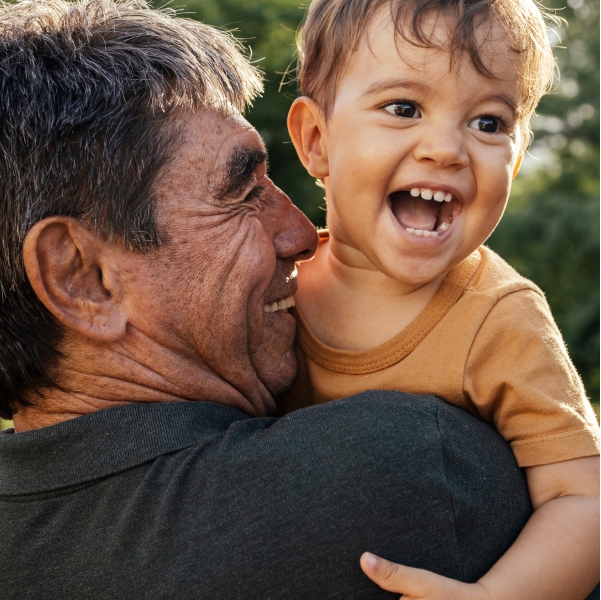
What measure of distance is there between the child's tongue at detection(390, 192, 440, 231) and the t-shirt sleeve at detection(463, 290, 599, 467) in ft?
0.97

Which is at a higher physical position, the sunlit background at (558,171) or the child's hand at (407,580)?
the child's hand at (407,580)

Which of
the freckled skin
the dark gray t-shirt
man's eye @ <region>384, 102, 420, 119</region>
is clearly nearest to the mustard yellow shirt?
the dark gray t-shirt

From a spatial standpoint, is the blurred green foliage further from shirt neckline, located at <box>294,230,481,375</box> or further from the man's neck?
the man's neck

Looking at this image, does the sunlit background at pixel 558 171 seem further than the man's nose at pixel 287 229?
Yes

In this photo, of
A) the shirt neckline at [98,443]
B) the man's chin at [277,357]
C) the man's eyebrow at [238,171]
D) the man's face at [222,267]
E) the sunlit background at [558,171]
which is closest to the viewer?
the shirt neckline at [98,443]

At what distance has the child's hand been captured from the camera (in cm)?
169

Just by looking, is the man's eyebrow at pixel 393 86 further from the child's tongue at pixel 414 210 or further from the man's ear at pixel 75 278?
the man's ear at pixel 75 278

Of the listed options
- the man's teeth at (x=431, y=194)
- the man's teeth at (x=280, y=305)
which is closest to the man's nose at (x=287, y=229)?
the man's teeth at (x=280, y=305)

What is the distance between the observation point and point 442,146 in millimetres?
2076

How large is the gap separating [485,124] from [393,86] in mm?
263

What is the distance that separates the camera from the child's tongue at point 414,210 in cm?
224

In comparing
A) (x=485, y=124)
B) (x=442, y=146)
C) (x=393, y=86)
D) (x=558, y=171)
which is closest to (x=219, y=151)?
(x=393, y=86)

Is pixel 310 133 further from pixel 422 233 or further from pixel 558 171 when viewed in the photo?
pixel 558 171

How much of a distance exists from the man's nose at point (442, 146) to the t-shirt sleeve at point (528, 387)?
388 millimetres
